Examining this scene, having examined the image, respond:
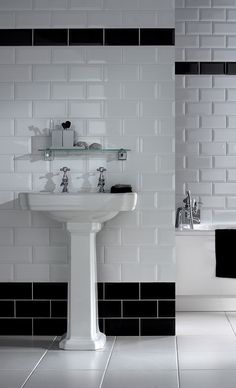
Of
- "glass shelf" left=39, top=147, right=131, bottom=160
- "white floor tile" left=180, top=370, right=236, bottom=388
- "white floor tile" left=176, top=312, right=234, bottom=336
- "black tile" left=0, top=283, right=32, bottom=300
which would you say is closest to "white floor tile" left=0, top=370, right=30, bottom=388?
"white floor tile" left=180, top=370, right=236, bottom=388

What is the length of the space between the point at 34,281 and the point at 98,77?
1642 millimetres

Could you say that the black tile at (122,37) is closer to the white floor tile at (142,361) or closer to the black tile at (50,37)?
the black tile at (50,37)

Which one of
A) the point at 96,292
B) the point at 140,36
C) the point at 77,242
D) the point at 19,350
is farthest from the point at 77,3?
the point at 19,350

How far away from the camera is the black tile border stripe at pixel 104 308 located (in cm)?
553

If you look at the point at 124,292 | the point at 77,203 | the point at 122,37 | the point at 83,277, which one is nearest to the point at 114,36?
the point at 122,37

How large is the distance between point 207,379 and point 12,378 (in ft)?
3.86

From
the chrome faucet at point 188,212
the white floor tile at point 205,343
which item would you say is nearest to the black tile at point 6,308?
the white floor tile at point 205,343

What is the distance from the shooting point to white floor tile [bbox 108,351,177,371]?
15.2 feet

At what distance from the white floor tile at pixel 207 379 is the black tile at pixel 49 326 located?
1344 millimetres

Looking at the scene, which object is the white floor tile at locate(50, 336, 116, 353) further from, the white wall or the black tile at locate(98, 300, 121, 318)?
the white wall

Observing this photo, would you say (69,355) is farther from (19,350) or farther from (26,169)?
(26,169)

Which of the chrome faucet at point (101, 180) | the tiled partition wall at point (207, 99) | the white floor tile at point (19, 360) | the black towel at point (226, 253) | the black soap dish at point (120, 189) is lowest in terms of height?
the white floor tile at point (19, 360)

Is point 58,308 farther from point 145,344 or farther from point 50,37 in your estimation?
point 50,37

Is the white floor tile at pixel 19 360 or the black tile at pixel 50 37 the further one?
the black tile at pixel 50 37
